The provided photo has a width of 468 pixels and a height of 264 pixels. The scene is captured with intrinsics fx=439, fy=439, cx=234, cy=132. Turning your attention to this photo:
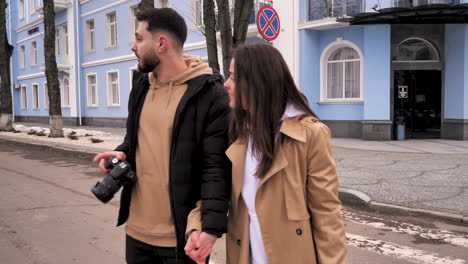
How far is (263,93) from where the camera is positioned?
198cm

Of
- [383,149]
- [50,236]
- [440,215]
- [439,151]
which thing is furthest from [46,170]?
[439,151]

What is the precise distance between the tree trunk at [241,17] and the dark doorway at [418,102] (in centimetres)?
838

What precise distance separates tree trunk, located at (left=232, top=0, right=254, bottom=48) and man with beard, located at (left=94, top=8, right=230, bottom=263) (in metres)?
7.64

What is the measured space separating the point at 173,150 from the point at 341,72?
1543cm

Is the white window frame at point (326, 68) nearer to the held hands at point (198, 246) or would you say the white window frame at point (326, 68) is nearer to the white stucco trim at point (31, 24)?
the held hands at point (198, 246)

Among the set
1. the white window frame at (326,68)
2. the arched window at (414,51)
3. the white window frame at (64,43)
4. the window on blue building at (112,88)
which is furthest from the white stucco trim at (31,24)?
the arched window at (414,51)

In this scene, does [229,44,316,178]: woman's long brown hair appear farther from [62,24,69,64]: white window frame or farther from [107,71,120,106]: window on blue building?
[62,24,69,64]: white window frame

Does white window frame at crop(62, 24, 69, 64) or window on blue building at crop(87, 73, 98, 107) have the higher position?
white window frame at crop(62, 24, 69, 64)

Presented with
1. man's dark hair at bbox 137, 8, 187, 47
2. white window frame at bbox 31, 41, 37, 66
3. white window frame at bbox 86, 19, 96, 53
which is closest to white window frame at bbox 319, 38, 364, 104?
man's dark hair at bbox 137, 8, 187, 47

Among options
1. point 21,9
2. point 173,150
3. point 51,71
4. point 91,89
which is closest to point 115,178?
point 173,150

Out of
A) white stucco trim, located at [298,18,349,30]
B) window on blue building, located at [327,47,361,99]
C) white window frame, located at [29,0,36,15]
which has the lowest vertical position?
window on blue building, located at [327,47,361,99]

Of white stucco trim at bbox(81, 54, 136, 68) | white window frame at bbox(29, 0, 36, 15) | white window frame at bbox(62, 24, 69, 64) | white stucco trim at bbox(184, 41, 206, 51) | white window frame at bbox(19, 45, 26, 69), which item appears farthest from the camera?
white window frame at bbox(19, 45, 26, 69)

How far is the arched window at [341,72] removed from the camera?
648 inches

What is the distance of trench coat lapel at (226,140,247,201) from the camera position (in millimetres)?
2051
